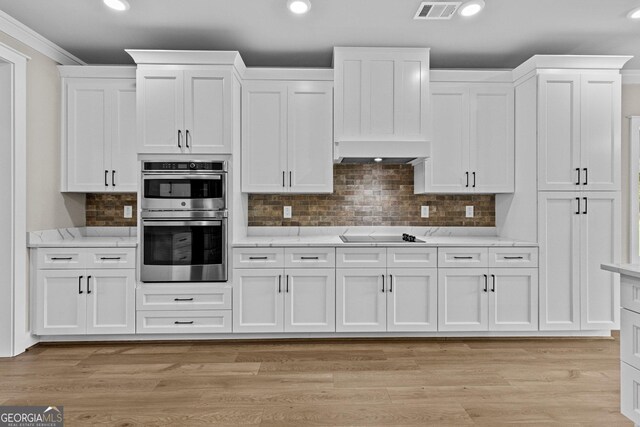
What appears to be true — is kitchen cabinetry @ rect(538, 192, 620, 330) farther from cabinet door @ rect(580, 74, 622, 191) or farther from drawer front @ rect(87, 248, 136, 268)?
drawer front @ rect(87, 248, 136, 268)

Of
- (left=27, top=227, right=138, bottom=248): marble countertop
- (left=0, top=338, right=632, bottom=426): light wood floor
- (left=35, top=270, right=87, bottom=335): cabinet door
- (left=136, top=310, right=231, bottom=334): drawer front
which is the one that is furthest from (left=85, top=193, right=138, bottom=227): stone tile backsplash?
(left=0, top=338, right=632, bottom=426): light wood floor

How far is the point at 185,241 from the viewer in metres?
3.31

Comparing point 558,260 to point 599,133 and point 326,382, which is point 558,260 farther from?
point 326,382

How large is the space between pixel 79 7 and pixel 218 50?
43.7 inches

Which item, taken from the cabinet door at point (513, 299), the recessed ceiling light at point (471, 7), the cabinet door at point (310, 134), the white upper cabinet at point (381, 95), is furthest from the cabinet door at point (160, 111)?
the cabinet door at point (513, 299)

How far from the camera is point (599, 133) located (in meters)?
3.39

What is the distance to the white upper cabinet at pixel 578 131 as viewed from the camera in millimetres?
3389

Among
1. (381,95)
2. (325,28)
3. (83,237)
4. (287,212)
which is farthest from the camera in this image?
(287,212)

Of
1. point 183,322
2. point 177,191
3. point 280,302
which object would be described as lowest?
point 183,322

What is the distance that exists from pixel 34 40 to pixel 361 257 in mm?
3278

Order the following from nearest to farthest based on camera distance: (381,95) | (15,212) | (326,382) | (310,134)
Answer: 1. (326,382)
2. (15,212)
3. (381,95)
4. (310,134)

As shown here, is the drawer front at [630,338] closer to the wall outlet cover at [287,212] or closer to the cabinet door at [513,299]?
the cabinet door at [513,299]

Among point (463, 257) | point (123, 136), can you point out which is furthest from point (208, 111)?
point (463, 257)

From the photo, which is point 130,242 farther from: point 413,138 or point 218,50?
point 413,138
